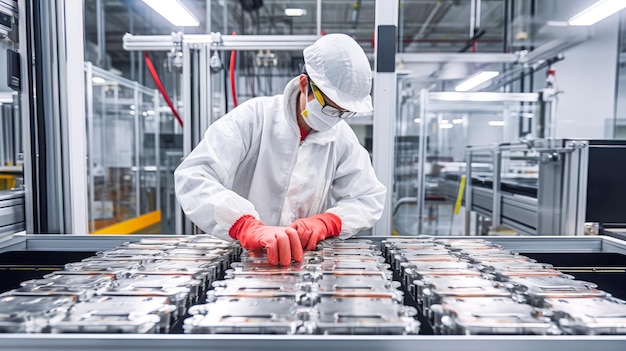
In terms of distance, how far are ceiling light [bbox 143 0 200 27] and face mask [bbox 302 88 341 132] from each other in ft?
3.42

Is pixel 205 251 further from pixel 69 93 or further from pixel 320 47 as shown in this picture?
pixel 69 93

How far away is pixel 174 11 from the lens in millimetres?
2039

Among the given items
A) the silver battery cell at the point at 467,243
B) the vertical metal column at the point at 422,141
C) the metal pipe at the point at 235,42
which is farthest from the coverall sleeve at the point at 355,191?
the vertical metal column at the point at 422,141

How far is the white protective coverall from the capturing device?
4.68ft

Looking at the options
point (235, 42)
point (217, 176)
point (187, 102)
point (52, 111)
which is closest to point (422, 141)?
point (235, 42)

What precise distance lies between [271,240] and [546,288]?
2.20 ft

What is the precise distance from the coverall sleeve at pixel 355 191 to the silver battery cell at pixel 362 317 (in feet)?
2.05

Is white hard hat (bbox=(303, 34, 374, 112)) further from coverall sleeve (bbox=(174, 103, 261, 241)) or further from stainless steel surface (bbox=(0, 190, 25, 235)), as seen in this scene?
stainless steel surface (bbox=(0, 190, 25, 235))

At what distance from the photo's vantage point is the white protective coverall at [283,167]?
143 cm

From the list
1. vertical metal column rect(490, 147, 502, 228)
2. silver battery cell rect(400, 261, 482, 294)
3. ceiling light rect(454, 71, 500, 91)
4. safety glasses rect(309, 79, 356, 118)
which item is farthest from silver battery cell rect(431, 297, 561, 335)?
ceiling light rect(454, 71, 500, 91)

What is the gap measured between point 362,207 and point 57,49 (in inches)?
51.6

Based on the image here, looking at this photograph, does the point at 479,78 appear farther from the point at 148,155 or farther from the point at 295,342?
the point at 148,155

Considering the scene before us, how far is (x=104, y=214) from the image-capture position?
5664mm

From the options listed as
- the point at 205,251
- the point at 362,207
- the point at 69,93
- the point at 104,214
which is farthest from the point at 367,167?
the point at 104,214
